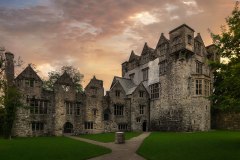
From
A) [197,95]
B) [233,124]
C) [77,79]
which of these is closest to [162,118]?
[197,95]

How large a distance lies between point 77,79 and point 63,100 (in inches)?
1531

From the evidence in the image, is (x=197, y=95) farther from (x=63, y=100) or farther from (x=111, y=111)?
(x=63, y=100)

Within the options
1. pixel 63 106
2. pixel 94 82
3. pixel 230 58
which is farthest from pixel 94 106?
pixel 230 58

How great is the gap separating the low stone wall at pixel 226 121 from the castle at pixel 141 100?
547 centimetres

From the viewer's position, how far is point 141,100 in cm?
5591

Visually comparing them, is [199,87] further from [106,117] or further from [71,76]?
[71,76]

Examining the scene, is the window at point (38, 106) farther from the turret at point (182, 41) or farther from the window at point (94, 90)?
the turret at point (182, 41)

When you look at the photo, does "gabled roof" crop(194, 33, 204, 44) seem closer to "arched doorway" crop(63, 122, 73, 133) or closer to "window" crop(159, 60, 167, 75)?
"window" crop(159, 60, 167, 75)

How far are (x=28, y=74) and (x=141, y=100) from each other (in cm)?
2370

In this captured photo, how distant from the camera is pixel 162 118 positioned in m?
52.8

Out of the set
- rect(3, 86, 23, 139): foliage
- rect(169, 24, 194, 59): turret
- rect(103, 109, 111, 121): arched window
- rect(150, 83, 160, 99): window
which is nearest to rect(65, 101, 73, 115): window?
rect(103, 109, 111, 121): arched window

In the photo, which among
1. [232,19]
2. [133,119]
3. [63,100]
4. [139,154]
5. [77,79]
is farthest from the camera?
[77,79]

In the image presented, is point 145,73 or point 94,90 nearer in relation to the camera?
point 94,90

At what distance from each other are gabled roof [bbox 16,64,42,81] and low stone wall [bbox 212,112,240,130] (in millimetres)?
35055
